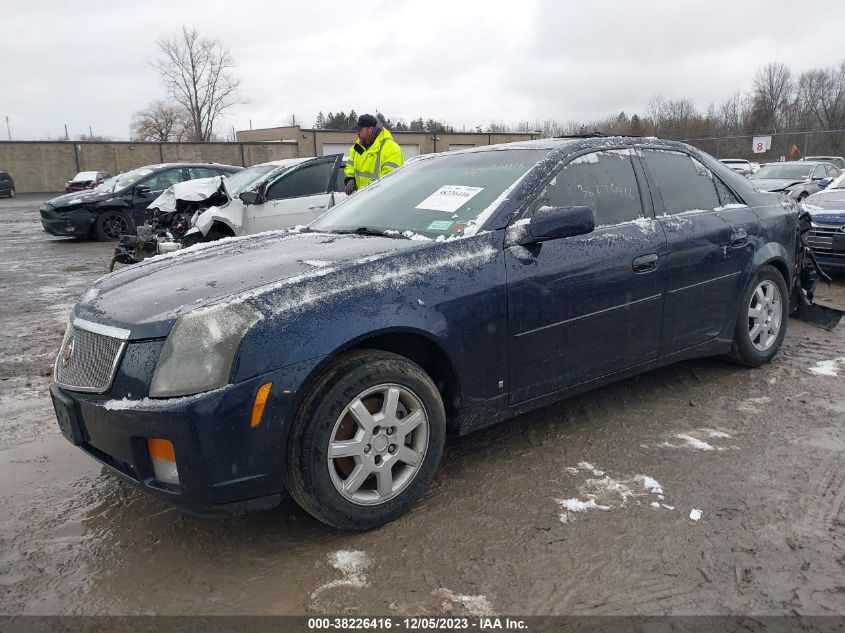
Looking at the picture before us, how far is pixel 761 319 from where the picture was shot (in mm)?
4484

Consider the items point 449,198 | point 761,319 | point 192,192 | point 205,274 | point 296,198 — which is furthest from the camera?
point 192,192

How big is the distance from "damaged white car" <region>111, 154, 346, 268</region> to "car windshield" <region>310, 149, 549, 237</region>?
445 cm

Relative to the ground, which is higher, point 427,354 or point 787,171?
point 787,171

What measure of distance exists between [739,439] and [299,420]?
2469 millimetres

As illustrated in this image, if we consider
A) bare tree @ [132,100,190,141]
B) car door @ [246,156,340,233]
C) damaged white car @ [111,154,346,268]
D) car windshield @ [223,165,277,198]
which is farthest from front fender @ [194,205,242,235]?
bare tree @ [132,100,190,141]

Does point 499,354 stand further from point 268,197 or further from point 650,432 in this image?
point 268,197

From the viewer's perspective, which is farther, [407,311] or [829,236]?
[829,236]

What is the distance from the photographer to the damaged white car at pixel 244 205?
825 centimetres

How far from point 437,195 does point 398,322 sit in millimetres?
1121

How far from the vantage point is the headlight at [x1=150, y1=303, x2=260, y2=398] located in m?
2.29

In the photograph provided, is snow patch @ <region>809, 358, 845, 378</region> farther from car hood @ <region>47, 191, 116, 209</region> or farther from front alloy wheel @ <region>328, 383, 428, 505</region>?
car hood @ <region>47, 191, 116, 209</region>

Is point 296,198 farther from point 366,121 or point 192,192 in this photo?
point 366,121

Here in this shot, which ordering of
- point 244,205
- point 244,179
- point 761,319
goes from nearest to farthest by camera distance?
point 761,319 → point 244,205 → point 244,179

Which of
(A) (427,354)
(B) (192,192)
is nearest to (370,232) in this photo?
(A) (427,354)
